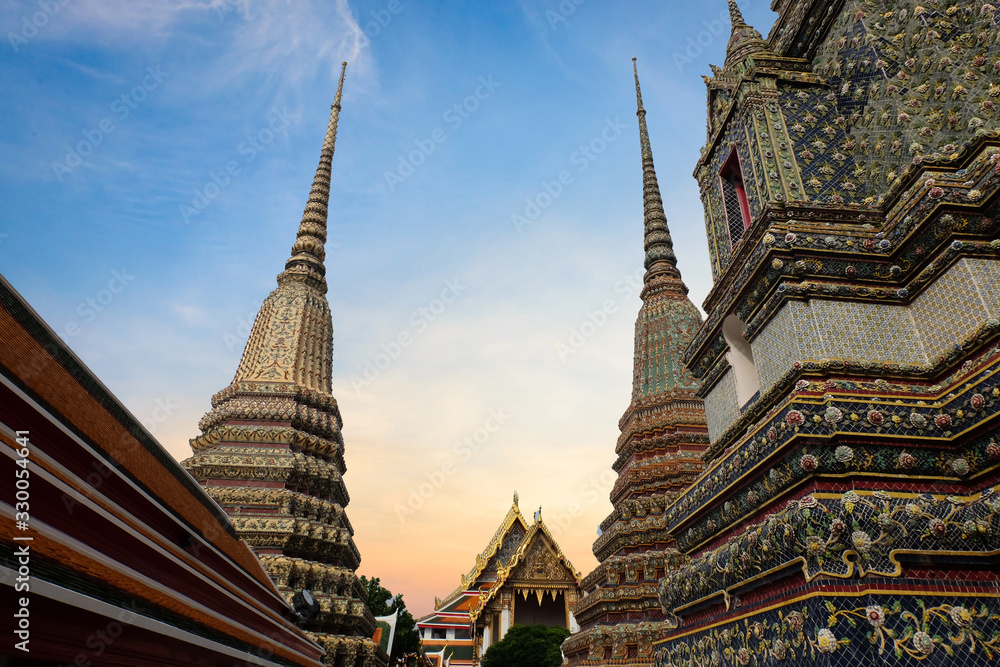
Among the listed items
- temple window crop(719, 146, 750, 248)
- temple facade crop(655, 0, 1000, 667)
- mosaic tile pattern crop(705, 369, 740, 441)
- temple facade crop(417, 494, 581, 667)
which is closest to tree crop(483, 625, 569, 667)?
temple facade crop(417, 494, 581, 667)

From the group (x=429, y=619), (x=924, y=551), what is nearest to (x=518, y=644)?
(x=429, y=619)

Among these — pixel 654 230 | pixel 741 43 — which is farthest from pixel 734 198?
pixel 654 230

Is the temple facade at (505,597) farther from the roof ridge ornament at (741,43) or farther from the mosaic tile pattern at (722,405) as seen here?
the roof ridge ornament at (741,43)

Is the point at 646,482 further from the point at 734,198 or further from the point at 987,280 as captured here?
the point at 987,280

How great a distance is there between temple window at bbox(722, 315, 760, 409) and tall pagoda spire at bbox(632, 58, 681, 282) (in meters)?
13.1

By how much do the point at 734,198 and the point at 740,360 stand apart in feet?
6.21

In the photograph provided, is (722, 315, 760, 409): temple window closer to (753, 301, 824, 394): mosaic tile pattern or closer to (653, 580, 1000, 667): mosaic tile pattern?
(753, 301, 824, 394): mosaic tile pattern

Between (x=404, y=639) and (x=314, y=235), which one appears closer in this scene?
(x=314, y=235)

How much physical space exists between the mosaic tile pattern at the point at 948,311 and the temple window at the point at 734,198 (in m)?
2.03

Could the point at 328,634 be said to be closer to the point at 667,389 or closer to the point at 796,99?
the point at 667,389

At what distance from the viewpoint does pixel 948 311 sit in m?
4.16

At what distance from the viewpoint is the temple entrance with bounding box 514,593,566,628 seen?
28844 millimetres

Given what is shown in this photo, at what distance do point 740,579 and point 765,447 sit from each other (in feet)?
3.11

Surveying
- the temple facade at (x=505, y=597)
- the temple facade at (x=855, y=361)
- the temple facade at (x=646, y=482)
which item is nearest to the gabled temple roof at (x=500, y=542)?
the temple facade at (x=505, y=597)
